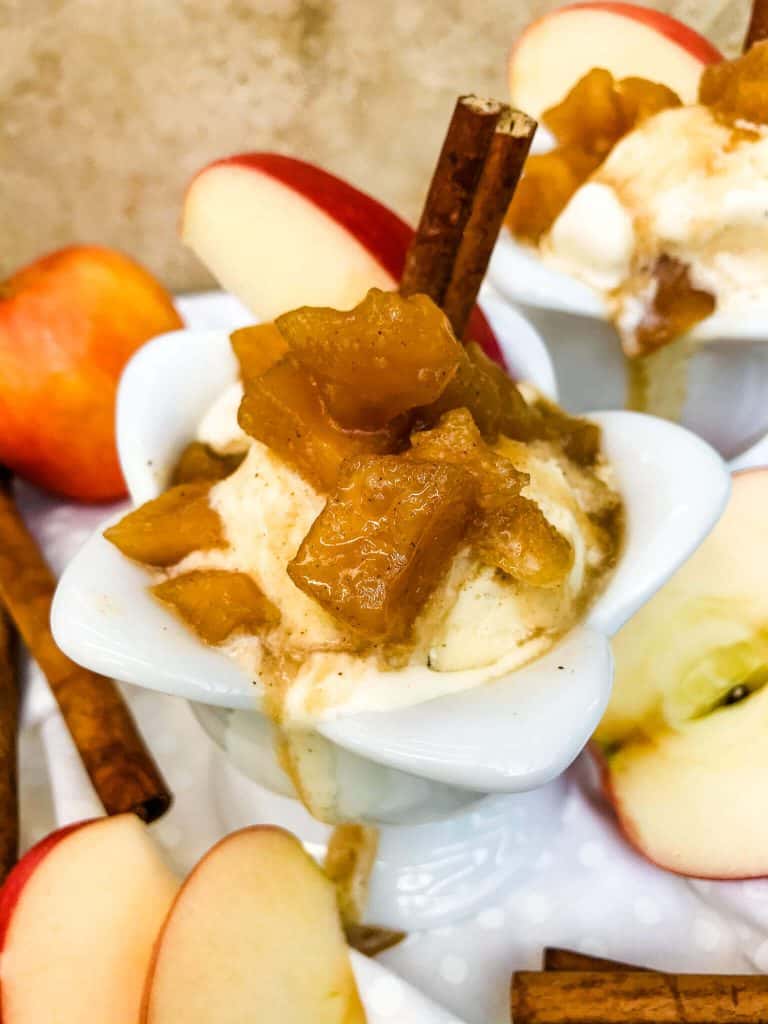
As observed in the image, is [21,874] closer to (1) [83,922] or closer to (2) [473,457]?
(1) [83,922]

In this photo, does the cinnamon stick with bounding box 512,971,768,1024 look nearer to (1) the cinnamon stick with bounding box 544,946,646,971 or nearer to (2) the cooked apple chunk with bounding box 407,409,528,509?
(1) the cinnamon stick with bounding box 544,946,646,971

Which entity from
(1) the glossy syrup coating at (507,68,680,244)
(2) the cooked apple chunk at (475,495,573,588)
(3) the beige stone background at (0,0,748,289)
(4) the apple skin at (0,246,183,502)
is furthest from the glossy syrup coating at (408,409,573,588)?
(3) the beige stone background at (0,0,748,289)

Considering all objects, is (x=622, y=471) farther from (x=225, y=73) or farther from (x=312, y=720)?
(x=225, y=73)

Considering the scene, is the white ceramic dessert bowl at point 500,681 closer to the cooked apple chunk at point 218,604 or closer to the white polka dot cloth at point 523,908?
the cooked apple chunk at point 218,604

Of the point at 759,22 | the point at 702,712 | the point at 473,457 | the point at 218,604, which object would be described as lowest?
the point at 702,712

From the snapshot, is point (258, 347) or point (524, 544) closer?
point (524, 544)

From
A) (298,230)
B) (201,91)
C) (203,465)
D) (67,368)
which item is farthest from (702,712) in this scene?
(201,91)

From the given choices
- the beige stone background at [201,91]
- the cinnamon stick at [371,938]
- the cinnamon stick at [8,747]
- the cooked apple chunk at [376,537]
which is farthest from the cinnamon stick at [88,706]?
the beige stone background at [201,91]
